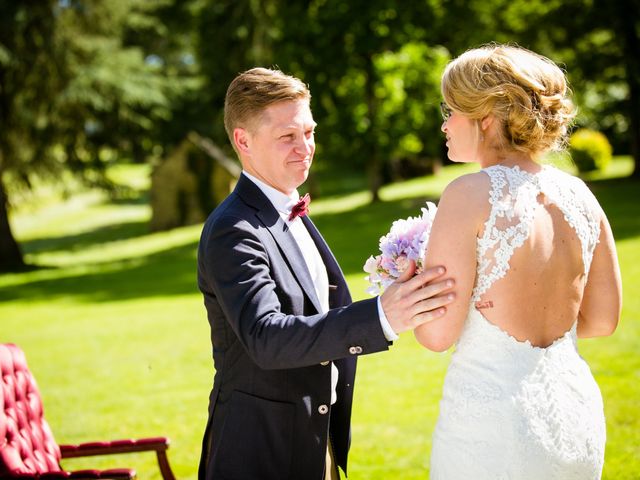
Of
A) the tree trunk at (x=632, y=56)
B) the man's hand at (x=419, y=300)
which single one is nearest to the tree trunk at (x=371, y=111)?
the tree trunk at (x=632, y=56)

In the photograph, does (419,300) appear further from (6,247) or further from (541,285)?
(6,247)

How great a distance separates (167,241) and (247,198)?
23075 millimetres

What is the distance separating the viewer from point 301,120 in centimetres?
328

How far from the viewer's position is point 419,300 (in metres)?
2.65

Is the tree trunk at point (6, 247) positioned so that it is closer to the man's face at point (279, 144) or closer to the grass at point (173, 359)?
the grass at point (173, 359)

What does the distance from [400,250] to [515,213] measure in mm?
481

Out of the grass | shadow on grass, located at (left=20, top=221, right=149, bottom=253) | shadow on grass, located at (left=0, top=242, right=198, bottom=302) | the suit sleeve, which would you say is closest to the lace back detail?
the suit sleeve

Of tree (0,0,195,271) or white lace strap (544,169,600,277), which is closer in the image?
white lace strap (544,169,600,277)

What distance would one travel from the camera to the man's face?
10.6 ft

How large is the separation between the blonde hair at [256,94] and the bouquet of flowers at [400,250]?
2.33 feet

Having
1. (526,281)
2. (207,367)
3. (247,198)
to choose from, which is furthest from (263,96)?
(207,367)

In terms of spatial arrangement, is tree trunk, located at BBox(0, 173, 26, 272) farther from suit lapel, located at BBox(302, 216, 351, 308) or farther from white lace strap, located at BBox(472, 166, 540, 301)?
white lace strap, located at BBox(472, 166, 540, 301)

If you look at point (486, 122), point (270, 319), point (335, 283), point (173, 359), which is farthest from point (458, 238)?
point (173, 359)

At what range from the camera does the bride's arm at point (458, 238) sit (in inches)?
106
